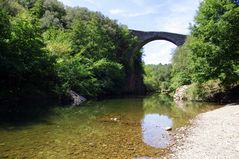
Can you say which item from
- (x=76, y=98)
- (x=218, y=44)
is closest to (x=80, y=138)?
(x=76, y=98)

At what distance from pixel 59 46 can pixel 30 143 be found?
65.3 feet

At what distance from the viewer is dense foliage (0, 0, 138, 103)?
20500mm

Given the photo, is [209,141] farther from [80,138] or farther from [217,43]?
[217,43]

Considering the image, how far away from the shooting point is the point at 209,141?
33.7ft

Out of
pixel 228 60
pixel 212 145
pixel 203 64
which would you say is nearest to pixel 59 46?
pixel 203 64

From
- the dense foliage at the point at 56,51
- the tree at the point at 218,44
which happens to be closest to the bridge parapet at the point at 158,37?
the dense foliage at the point at 56,51

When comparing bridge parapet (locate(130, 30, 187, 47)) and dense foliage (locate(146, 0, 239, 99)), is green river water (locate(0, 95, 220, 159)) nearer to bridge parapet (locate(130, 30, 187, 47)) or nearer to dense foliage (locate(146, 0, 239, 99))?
dense foliage (locate(146, 0, 239, 99))

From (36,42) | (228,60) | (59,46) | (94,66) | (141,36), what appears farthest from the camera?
(141,36)

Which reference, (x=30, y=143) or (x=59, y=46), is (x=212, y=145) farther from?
(x=59, y=46)

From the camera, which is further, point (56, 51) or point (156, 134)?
point (56, 51)

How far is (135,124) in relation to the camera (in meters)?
15.0

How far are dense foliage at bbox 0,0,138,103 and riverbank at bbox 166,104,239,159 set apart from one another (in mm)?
12357

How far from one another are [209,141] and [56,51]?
2073 centimetres

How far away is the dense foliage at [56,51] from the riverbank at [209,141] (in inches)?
486
